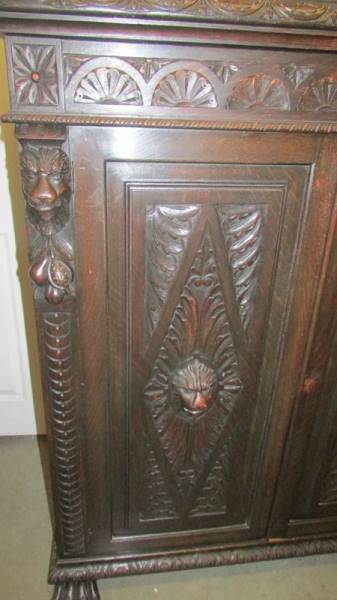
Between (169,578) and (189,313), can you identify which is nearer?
(189,313)

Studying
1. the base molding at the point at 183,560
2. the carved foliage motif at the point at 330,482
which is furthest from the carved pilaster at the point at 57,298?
the carved foliage motif at the point at 330,482

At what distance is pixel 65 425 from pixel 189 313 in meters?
0.33

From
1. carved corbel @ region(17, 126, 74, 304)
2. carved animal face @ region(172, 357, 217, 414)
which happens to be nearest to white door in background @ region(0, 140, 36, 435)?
carved corbel @ region(17, 126, 74, 304)

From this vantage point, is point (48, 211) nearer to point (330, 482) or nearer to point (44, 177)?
point (44, 177)

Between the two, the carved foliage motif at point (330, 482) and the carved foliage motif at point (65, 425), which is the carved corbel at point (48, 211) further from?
the carved foliage motif at point (330, 482)

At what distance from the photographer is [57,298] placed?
75 cm

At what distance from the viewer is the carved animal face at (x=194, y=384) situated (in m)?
0.88

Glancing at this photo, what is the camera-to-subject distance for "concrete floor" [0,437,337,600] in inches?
48.0

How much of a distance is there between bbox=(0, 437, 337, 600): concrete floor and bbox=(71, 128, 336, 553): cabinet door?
25 cm

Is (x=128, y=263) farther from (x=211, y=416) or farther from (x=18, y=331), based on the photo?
(x=18, y=331)

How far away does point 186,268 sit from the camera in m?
0.79

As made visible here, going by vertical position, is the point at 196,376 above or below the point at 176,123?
below

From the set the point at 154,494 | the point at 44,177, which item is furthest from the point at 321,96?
the point at 154,494

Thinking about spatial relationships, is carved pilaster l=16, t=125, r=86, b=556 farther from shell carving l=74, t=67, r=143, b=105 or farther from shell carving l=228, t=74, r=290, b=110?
shell carving l=228, t=74, r=290, b=110
